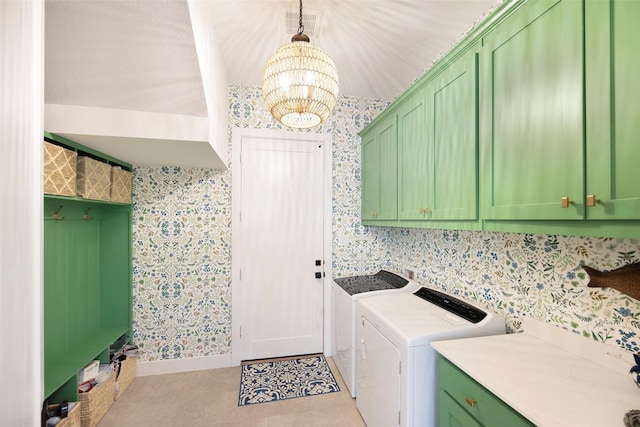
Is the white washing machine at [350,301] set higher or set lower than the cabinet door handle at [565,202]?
lower

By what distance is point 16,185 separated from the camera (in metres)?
0.40

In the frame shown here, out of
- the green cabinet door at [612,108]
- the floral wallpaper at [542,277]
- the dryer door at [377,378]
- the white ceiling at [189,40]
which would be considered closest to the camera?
the green cabinet door at [612,108]

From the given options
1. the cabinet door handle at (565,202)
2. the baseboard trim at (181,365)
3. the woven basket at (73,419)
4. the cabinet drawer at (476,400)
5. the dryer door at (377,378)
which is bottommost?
the baseboard trim at (181,365)

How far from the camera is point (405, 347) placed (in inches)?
54.2

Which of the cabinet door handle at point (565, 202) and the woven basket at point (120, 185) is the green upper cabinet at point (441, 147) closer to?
the cabinet door handle at point (565, 202)

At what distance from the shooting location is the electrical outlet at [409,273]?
254 cm

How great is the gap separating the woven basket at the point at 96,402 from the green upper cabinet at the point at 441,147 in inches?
98.8

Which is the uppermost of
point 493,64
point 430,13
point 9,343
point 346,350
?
point 430,13

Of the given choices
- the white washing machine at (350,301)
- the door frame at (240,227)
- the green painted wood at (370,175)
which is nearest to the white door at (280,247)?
the door frame at (240,227)

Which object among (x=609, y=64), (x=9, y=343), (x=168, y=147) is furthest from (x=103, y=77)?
(x=609, y=64)

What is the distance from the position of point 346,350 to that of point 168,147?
2069mm

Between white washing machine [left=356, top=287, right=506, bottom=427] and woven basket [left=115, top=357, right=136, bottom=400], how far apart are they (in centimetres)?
190

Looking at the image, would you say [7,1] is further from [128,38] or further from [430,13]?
[430,13]

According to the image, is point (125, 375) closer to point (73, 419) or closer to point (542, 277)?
point (73, 419)
